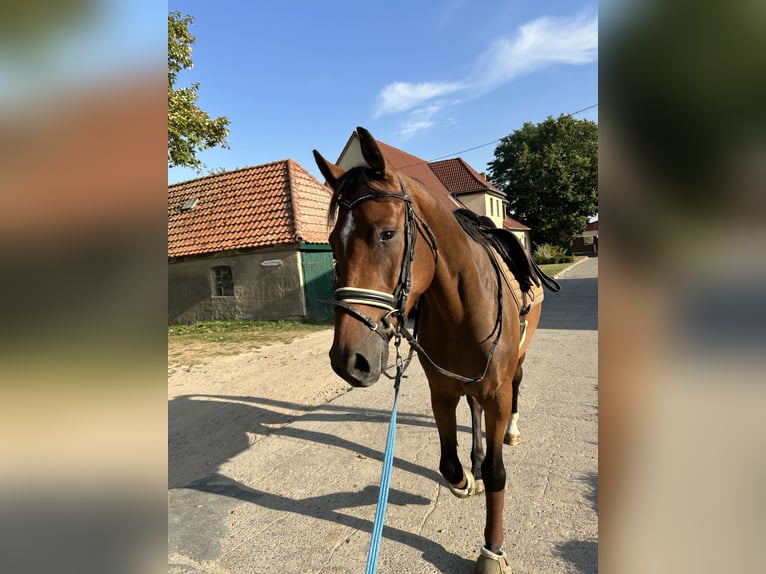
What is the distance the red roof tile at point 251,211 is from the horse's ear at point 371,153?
1046 cm

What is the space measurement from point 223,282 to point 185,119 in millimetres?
5185

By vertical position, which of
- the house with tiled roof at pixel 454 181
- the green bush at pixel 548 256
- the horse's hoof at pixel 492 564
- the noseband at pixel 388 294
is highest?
the house with tiled roof at pixel 454 181

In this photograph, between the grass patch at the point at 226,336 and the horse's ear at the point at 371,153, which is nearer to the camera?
the horse's ear at the point at 371,153

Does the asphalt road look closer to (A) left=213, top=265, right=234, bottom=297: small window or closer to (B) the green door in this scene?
(B) the green door

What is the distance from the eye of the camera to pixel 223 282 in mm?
13547

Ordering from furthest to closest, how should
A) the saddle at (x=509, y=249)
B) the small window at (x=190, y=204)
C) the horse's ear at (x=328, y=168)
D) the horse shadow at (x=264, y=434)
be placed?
the small window at (x=190, y=204)
the saddle at (x=509, y=249)
the horse shadow at (x=264, y=434)
the horse's ear at (x=328, y=168)

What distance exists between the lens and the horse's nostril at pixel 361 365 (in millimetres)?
1603

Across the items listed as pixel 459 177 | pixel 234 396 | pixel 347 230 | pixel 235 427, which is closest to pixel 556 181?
pixel 459 177

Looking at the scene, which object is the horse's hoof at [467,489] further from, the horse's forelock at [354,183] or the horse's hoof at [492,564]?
the horse's forelock at [354,183]

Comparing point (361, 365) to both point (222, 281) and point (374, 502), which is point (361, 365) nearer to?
point (374, 502)

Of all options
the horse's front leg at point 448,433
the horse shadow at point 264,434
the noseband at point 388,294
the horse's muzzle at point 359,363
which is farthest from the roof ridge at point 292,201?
the horse's muzzle at point 359,363

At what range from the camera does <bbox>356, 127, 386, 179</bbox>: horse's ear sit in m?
1.69
